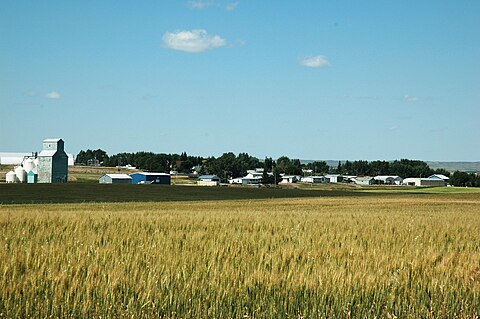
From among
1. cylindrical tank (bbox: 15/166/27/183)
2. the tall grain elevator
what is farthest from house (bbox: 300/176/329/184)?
cylindrical tank (bbox: 15/166/27/183)

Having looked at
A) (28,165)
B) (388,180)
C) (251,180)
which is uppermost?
(28,165)

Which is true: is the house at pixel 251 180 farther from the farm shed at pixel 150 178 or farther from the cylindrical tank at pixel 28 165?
the cylindrical tank at pixel 28 165

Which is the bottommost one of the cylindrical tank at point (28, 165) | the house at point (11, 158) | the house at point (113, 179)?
the house at point (113, 179)

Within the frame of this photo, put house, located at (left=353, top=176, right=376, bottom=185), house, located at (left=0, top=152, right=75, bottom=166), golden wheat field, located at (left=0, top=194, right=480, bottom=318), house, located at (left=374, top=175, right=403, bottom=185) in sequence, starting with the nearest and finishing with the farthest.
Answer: golden wheat field, located at (left=0, top=194, right=480, bottom=318)
house, located at (left=0, top=152, right=75, bottom=166)
house, located at (left=353, top=176, right=376, bottom=185)
house, located at (left=374, top=175, right=403, bottom=185)

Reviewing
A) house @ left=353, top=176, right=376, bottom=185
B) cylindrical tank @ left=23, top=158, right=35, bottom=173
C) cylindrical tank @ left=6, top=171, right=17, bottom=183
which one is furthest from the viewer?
house @ left=353, top=176, right=376, bottom=185

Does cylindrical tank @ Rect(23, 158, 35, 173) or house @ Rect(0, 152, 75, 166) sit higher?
house @ Rect(0, 152, 75, 166)

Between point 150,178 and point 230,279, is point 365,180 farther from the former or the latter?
point 230,279

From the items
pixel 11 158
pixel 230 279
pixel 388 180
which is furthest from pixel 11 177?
pixel 388 180

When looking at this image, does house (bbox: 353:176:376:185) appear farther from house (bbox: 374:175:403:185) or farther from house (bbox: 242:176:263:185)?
house (bbox: 242:176:263:185)

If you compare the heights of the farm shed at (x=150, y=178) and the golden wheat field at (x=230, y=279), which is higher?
the farm shed at (x=150, y=178)

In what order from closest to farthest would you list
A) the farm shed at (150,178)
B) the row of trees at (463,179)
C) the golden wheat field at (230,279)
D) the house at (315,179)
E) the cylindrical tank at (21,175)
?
1. the golden wheat field at (230,279)
2. the cylindrical tank at (21,175)
3. the farm shed at (150,178)
4. the row of trees at (463,179)
5. the house at (315,179)

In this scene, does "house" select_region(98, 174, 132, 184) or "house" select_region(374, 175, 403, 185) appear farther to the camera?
"house" select_region(374, 175, 403, 185)

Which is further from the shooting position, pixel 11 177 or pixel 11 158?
pixel 11 158

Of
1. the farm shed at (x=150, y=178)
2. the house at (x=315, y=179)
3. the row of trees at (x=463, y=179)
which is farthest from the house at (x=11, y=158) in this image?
the row of trees at (x=463, y=179)
